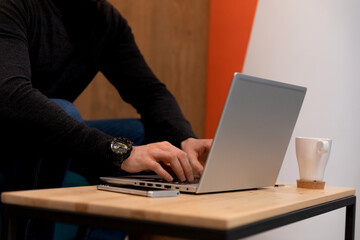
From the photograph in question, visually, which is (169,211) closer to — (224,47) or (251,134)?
(251,134)

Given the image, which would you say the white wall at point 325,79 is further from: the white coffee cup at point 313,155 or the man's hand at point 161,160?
the man's hand at point 161,160

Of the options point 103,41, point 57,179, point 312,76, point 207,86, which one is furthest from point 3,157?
point 207,86

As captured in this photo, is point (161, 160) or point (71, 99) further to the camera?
point (71, 99)

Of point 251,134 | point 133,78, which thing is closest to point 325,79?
point 133,78

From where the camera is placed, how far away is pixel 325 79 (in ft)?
6.42

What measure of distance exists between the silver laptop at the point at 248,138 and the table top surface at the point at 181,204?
0.12 ft

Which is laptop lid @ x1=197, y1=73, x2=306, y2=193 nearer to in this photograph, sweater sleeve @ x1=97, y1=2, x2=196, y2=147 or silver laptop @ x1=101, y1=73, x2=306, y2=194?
silver laptop @ x1=101, y1=73, x2=306, y2=194

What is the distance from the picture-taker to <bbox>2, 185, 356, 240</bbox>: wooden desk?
0.66 meters

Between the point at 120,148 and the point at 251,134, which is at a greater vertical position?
the point at 251,134

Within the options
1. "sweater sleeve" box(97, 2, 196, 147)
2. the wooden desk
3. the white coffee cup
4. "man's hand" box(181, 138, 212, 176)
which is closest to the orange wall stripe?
"sweater sleeve" box(97, 2, 196, 147)

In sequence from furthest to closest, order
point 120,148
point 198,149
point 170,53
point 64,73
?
1. point 170,53
2. point 64,73
3. point 198,149
4. point 120,148

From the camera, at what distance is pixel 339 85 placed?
1920 millimetres

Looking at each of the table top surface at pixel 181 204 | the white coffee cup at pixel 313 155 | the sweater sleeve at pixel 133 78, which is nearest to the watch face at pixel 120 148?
the table top surface at pixel 181 204

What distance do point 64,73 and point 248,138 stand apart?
0.83 m
